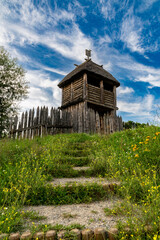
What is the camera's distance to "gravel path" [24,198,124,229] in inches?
93.8

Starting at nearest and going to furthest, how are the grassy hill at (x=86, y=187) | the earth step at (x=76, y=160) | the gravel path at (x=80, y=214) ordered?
the grassy hill at (x=86, y=187)
the gravel path at (x=80, y=214)
the earth step at (x=76, y=160)

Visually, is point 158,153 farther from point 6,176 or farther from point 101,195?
point 6,176

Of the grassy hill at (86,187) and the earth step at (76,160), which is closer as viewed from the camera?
the grassy hill at (86,187)

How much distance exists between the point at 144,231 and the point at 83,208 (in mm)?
1166

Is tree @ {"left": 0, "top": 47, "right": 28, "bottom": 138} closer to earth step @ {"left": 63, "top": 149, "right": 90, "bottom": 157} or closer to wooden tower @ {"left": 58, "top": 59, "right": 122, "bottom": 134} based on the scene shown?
wooden tower @ {"left": 58, "top": 59, "right": 122, "bottom": 134}

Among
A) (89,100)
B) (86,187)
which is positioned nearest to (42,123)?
(89,100)

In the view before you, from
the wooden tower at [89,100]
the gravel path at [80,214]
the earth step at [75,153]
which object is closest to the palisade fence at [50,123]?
the wooden tower at [89,100]

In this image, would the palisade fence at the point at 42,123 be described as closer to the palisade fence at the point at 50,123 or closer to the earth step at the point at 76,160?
the palisade fence at the point at 50,123

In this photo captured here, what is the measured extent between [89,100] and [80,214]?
10.7 m

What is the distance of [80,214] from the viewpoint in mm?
2648

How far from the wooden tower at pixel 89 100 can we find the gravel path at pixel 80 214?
871cm

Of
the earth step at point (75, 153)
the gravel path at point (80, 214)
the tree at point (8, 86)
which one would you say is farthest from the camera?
the tree at point (8, 86)

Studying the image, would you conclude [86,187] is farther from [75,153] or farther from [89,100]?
[89,100]

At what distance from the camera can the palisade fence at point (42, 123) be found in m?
10.5
